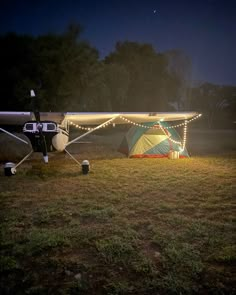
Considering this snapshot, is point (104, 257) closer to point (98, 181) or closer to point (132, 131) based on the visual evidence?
point (98, 181)

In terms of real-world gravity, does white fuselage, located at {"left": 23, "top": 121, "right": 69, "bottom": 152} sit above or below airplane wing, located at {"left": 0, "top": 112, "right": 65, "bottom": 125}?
below

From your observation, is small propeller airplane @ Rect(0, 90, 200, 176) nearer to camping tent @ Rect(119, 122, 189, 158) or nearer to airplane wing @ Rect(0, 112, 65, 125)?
airplane wing @ Rect(0, 112, 65, 125)

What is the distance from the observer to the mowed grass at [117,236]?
2.36 meters

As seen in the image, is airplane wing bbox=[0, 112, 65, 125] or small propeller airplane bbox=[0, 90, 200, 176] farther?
airplane wing bbox=[0, 112, 65, 125]

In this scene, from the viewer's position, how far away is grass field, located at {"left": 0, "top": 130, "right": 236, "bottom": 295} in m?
2.36

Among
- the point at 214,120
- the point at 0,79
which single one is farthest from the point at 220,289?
the point at 214,120

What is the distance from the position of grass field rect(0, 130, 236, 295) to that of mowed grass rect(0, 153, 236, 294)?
0.04 feet

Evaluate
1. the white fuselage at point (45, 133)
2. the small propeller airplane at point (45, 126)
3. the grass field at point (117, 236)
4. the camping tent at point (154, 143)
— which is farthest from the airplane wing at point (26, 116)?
the camping tent at point (154, 143)

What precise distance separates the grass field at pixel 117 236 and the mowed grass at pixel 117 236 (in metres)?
0.01

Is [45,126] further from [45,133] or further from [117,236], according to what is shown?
[117,236]

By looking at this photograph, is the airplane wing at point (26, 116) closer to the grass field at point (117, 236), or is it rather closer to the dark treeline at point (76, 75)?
the grass field at point (117, 236)

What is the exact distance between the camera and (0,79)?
15555 millimetres

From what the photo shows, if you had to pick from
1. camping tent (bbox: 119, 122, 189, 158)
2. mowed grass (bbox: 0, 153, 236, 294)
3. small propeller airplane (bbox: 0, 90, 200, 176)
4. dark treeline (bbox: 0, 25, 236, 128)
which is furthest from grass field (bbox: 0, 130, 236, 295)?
dark treeline (bbox: 0, 25, 236, 128)

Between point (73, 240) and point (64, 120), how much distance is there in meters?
5.79
